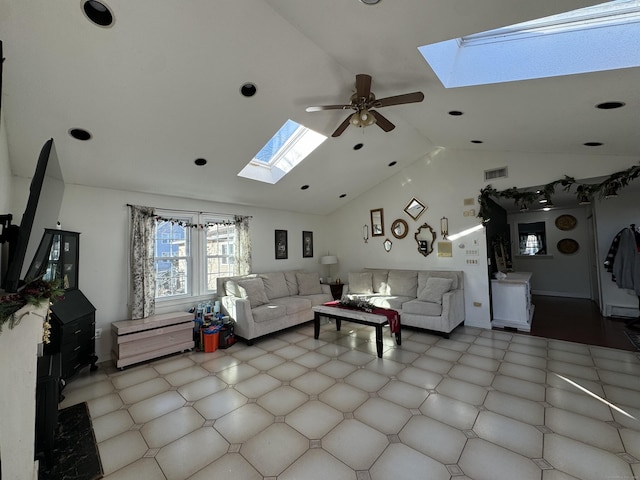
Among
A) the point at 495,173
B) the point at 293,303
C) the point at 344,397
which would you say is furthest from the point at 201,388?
the point at 495,173

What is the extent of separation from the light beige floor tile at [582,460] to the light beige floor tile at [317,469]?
4.72 feet

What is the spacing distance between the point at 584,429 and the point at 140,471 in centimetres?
339

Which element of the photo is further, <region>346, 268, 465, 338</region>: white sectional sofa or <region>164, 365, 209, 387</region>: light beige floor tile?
<region>346, 268, 465, 338</region>: white sectional sofa

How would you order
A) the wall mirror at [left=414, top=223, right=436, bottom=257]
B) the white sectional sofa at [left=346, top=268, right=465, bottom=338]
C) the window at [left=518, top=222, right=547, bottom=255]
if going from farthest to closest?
the window at [left=518, top=222, right=547, bottom=255]
the wall mirror at [left=414, top=223, right=436, bottom=257]
the white sectional sofa at [left=346, top=268, right=465, bottom=338]

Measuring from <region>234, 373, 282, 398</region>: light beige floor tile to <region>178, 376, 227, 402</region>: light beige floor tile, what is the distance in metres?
0.22

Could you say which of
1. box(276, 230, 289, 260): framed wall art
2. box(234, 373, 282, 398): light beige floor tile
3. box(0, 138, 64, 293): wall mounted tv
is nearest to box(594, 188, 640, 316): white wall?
box(276, 230, 289, 260): framed wall art

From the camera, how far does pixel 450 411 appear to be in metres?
2.43

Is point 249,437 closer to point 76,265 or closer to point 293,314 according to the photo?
point 293,314

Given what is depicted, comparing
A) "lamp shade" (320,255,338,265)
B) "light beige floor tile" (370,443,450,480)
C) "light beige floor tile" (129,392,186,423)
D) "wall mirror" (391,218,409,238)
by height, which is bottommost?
"light beige floor tile" (370,443,450,480)

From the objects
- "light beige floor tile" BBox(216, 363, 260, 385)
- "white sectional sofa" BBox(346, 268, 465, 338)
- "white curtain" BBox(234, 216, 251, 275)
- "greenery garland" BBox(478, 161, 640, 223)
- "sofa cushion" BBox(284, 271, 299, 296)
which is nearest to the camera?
"light beige floor tile" BBox(216, 363, 260, 385)

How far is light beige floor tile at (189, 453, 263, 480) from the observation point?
179 centimetres

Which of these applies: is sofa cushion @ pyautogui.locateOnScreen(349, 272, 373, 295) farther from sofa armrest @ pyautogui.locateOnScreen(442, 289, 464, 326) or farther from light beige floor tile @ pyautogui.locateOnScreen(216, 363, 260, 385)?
light beige floor tile @ pyautogui.locateOnScreen(216, 363, 260, 385)

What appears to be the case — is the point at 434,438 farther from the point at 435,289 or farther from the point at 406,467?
the point at 435,289

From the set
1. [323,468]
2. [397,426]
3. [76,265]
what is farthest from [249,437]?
[76,265]
